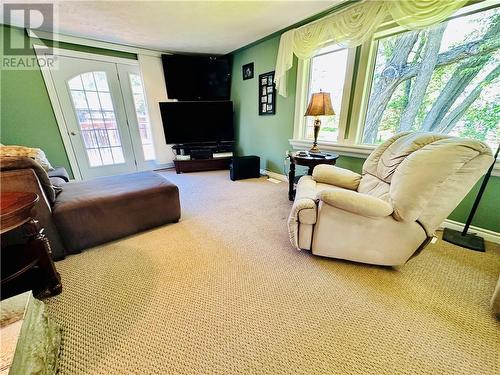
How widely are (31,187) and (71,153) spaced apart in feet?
8.45

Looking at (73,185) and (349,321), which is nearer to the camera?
(349,321)

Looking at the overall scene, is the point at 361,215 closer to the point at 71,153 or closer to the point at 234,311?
the point at 234,311

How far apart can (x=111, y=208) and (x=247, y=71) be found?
129 inches

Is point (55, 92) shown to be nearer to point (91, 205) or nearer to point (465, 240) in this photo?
point (91, 205)

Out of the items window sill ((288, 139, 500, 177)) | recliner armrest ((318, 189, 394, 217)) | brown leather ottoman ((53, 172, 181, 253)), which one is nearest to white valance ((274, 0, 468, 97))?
window sill ((288, 139, 500, 177))

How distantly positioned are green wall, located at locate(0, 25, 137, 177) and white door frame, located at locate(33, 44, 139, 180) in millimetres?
53

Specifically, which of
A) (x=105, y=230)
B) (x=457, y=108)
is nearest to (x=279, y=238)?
(x=105, y=230)

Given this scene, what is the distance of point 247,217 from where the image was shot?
2236 millimetres

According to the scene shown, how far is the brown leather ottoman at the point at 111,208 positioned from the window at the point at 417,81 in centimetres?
217

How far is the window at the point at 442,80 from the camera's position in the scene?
1.62 meters

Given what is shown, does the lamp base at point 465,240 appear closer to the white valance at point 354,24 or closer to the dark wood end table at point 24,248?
the white valance at point 354,24

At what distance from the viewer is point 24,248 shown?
1.16 m

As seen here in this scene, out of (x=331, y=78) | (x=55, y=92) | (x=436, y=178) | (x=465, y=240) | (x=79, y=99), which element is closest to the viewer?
(x=436, y=178)

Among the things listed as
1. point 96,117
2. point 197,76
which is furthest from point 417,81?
point 96,117
